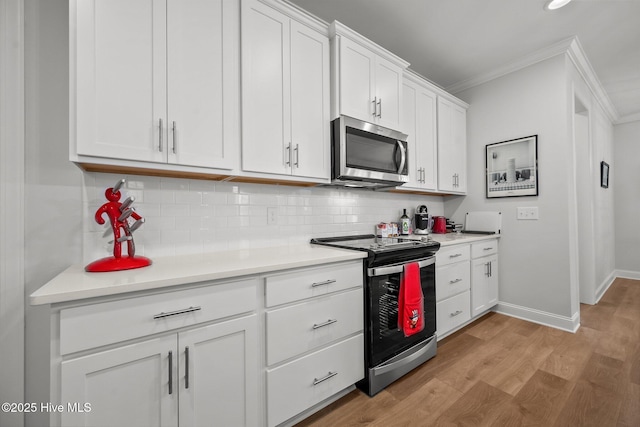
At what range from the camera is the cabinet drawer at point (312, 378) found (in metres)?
1.28

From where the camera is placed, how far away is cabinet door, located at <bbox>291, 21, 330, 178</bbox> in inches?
69.0

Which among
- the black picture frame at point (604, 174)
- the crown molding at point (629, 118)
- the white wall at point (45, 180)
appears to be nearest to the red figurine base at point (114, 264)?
the white wall at point (45, 180)

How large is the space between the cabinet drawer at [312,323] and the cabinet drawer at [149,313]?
188mm

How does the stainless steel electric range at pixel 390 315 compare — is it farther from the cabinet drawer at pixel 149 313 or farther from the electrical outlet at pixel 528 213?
the electrical outlet at pixel 528 213

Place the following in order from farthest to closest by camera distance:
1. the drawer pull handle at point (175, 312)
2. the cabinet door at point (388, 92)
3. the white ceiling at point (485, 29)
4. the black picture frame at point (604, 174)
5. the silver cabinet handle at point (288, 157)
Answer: the black picture frame at point (604, 174), the cabinet door at point (388, 92), the white ceiling at point (485, 29), the silver cabinet handle at point (288, 157), the drawer pull handle at point (175, 312)

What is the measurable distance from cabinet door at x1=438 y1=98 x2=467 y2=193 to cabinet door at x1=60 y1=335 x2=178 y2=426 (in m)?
2.82

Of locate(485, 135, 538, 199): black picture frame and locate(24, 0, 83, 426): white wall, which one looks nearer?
locate(24, 0, 83, 426): white wall

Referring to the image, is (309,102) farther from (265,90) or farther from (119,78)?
(119,78)

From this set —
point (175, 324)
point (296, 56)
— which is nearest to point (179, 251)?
point (175, 324)

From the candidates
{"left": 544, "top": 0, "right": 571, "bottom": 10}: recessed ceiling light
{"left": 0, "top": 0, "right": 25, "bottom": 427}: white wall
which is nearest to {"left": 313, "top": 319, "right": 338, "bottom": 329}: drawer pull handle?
{"left": 0, "top": 0, "right": 25, "bottom": 427}: white wall

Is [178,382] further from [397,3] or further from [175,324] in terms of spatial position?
[397,3]

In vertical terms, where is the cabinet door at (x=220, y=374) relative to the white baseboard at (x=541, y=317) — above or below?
above

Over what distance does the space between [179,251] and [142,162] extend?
57cm

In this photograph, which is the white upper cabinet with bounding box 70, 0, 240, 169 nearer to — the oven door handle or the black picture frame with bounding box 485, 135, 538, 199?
the oven door handle
